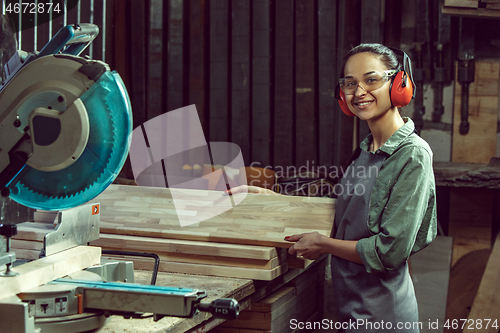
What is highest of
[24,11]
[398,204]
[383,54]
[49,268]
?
[24,11]

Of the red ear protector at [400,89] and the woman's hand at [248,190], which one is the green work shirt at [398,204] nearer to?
the red ear protector at [400,89]

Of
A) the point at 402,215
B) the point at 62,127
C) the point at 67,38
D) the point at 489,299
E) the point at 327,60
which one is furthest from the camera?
the point at 327,60

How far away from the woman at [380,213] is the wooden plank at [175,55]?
3.03m

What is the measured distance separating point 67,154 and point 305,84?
3.46 m

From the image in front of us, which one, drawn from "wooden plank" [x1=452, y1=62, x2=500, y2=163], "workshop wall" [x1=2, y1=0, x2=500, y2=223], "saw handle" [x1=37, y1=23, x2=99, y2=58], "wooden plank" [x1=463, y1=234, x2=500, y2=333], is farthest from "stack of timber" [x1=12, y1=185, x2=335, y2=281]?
"wooden plank" [x1=452, y1=62, x2=500, y2=163]

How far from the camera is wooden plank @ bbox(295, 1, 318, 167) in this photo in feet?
15.1

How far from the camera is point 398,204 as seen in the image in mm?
1762

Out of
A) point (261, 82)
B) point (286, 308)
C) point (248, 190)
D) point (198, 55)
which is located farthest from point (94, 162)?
point (198, 55)

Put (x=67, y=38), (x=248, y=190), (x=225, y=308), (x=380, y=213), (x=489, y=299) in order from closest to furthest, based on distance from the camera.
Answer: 1. (x=225, y=308)
2. (x=67, y=38)
3. (x=380, y=213)
4. (x=248, y=190)
5. (x=489, y=299)

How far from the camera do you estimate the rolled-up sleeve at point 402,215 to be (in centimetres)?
175

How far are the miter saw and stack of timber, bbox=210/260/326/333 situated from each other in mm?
1068

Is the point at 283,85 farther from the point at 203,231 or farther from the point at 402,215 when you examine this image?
the point at 402,215
